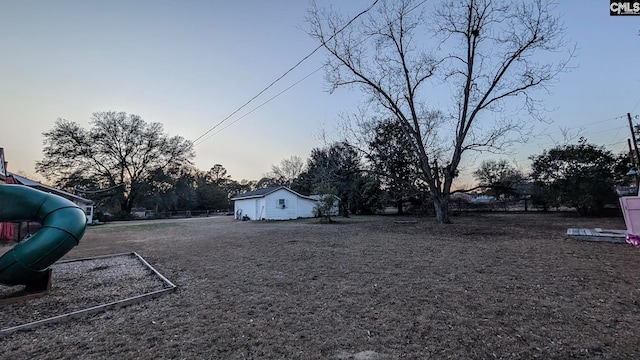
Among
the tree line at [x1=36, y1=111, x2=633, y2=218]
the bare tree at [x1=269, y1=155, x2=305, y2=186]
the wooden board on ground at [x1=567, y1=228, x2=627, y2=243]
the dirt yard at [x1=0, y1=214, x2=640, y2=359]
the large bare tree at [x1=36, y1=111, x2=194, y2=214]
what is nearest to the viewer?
the dirt yard at [x1=0, y1=214, x2=640, y2=359]

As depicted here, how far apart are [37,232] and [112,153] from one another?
30.2 metres

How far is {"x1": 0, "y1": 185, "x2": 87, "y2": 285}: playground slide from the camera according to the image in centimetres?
365

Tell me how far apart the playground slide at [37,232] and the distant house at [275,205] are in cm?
1582

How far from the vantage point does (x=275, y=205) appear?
20.7m

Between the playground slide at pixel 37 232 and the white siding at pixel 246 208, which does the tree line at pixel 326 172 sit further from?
the playground slide at pixel 37 232

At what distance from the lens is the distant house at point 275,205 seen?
66.9 ft

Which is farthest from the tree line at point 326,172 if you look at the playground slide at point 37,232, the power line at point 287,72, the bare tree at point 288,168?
the playground slide at point 37,232

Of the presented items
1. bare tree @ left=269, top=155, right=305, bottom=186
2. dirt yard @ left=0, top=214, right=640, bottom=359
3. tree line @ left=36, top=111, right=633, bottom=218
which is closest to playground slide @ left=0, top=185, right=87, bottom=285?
dirt yard @ left=0, top=214, right=640, bottom=359

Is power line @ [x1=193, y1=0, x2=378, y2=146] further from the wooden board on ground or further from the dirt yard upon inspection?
the wooden board on ground

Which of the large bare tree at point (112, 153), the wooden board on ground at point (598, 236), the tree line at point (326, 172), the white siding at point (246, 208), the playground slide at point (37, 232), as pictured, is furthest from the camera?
the large bare tree at point (112, 153)

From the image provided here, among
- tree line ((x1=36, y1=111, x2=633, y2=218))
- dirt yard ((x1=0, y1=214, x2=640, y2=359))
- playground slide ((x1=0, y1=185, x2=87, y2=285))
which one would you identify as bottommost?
dirt yard ((x1=0, y1=214, x2=640, y2=359))

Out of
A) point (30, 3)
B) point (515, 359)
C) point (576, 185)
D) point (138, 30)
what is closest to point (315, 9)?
point (138, 30)

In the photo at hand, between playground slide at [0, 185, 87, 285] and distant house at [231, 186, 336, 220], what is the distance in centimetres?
1582

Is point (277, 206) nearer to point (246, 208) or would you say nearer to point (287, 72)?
point (246, 208)
